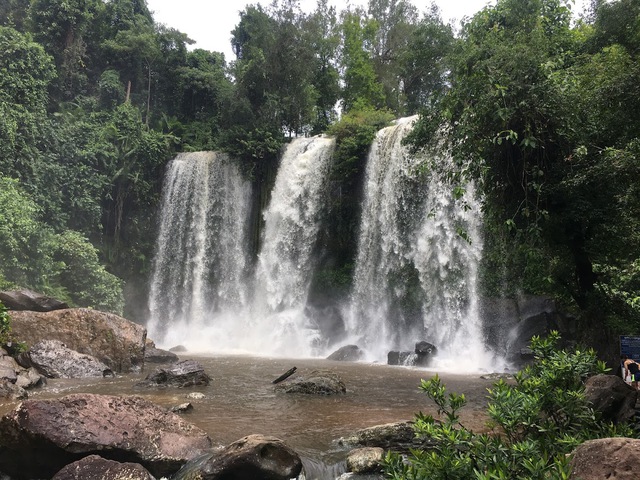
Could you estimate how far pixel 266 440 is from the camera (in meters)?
5.21

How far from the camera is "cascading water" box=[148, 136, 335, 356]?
22250mm

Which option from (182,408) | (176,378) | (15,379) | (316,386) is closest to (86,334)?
(15,379)

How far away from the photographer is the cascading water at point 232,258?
2225 cm

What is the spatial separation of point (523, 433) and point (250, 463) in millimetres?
2909

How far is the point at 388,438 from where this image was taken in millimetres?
6086

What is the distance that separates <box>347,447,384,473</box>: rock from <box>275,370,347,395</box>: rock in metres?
4.29

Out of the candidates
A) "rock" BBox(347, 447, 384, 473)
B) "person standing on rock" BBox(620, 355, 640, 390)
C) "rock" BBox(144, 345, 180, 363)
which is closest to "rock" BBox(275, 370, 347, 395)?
"rock" BBox(347, 447, 384, 473)

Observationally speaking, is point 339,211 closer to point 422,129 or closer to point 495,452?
point 422,129

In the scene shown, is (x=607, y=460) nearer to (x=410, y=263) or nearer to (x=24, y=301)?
(x=24, y=301)

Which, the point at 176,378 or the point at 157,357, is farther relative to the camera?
the point at 157,357

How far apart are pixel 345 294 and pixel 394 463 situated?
61.4 feet

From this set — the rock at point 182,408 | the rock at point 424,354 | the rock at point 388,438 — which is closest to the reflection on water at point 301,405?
the rock at point 182,408

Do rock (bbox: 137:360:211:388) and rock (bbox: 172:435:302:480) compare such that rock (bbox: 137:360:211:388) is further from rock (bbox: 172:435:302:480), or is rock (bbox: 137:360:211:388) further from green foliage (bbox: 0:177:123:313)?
green foliage (bbox: 0:177:123:313)

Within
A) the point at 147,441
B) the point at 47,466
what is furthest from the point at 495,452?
the point at 47,466
